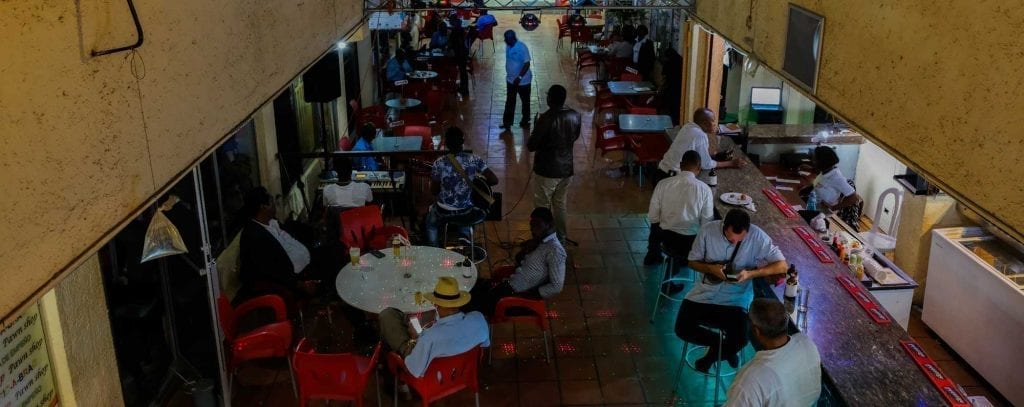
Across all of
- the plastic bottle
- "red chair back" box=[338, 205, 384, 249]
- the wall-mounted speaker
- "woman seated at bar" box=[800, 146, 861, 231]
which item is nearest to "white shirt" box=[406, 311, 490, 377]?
"red chair back" box=[338, 205, 384, 249]

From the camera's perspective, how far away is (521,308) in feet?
21.3

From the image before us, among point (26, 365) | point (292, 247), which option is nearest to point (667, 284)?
point (292, 247)

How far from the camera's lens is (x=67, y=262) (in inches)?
108

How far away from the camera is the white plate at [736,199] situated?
759 cm

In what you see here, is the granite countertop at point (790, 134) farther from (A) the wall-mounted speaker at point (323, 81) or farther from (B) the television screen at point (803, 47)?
(B) the television screen at point (803, 47)

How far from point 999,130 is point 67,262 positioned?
124 inches

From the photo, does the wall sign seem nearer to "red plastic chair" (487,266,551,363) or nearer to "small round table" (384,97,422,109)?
"red plastic chair" (487,266,551,363)

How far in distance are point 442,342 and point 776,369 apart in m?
2.00

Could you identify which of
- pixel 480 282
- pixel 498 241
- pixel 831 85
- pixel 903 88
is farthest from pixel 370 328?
pixel 903 88

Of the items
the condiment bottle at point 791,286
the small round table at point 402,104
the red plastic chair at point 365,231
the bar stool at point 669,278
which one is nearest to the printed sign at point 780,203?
the bar stool at point 669,278

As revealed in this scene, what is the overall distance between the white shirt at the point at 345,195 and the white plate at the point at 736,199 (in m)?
3.40

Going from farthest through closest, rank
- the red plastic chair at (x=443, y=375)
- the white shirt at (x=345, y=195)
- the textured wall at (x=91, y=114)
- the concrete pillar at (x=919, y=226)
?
the white shirt at (x=345, y=195), the concrete pillar at (x=919, y=226), the red plastic chair at (x=443, y=375), the textured wall at (x=91, y=114)

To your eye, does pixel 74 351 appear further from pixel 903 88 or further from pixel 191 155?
pixel 903 88

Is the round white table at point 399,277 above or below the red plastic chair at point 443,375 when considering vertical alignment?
above
